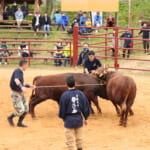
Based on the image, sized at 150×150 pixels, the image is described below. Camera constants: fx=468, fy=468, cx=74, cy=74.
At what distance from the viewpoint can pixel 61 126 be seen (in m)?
10.0

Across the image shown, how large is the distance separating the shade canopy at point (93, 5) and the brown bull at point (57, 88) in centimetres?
1299

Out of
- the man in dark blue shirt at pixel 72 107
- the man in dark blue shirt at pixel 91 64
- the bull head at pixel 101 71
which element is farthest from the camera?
the man in dark blue shirt at pixel 91 64

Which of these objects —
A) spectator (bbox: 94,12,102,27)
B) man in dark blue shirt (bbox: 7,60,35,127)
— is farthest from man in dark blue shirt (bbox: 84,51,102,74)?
spectator (bbox: 94,12,102,27)

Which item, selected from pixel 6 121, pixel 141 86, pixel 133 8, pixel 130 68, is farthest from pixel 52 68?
pixel 133 8

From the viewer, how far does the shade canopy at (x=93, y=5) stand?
77.4 ft

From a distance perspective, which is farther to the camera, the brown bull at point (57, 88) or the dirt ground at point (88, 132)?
the brown bull at point (57, 88)

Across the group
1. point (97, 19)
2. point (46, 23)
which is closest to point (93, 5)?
point (97, 19)

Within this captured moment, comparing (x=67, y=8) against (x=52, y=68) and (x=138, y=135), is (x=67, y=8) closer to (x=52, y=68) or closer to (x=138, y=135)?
(x=52, y=68)

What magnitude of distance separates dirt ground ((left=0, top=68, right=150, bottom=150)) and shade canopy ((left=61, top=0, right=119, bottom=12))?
12.0 m

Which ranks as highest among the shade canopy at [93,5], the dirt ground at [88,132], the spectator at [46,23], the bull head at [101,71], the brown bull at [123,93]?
the shade canopy at [93,5]

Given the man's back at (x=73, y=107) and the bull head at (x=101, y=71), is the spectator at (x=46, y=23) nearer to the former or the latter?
the bull head at (x=101, y=71)

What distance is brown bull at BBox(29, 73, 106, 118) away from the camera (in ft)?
35.3

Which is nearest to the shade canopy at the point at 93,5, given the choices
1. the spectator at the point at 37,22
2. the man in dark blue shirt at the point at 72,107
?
the spectator at the point at 37,22

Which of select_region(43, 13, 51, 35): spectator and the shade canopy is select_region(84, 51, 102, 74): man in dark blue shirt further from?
select_region(43, 13, 51, 35): spectator
